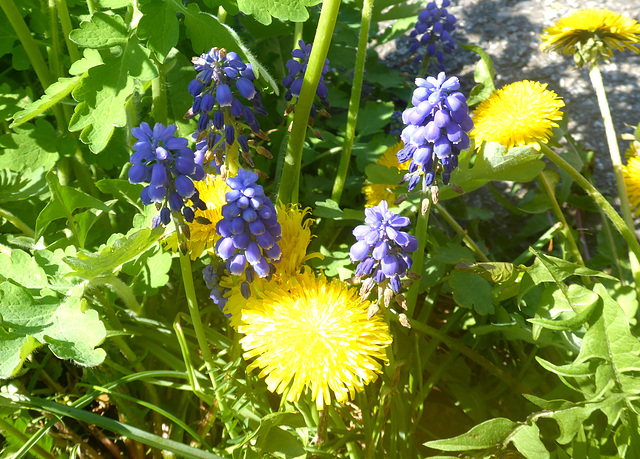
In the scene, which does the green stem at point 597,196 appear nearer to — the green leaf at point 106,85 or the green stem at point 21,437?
the green leaf at point 106,85

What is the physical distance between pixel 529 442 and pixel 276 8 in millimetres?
990

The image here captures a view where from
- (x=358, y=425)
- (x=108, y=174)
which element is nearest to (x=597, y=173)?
(x=358, y=425)

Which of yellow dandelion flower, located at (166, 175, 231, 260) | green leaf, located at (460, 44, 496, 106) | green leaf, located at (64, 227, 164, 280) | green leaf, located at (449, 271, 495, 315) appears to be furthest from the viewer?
green leaf, located at (460, 44, 496, 106)

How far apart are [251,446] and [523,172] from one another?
0.90 m

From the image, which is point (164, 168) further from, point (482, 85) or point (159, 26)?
point (482, 85)

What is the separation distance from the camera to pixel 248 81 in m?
1.17

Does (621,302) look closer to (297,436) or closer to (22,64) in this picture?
(297,436)

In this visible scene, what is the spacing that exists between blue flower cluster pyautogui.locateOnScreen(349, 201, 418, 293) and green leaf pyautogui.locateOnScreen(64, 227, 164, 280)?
0.40 metres

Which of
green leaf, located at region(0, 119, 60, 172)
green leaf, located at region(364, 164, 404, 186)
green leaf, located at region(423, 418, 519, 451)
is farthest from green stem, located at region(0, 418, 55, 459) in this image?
green leaf, located at region(364, 164, 404, 186)

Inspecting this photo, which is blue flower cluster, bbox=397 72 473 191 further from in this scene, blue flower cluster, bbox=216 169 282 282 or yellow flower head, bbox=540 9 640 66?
yellow flower head, bbox=540 9 640 66

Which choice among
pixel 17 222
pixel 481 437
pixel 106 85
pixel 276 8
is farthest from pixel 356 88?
pixel 17 222

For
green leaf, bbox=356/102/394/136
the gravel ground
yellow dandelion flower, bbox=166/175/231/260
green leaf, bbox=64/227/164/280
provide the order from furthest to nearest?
the gravel ground → green leaf, bbox=356/102/394/136 → yellow dandelion flower, bbox=166/175/231/260 → green leaf, bbox=64/227/164/280

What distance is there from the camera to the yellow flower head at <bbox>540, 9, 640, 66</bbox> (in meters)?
1.55

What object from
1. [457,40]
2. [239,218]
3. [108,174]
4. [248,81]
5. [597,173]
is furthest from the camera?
[457,40]
